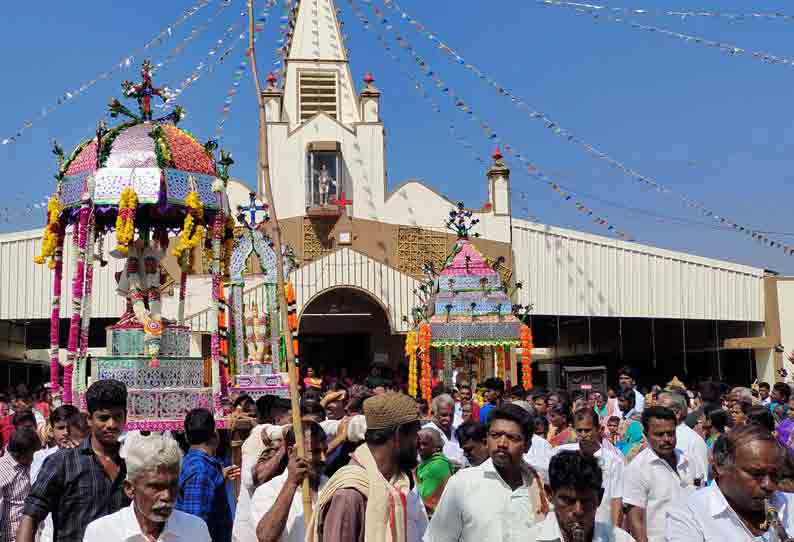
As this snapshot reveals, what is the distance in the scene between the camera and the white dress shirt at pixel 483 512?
4309 mm

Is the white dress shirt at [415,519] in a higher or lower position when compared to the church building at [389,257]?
lower

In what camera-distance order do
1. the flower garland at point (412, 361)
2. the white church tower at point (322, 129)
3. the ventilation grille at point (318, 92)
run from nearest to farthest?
the flower garland at point (412, 361)
the white church tower at point (322, 129)
the ventilation grille at point (318, 92)

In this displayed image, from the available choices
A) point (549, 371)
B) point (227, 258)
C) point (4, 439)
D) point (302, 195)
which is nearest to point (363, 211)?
point (302, 195)

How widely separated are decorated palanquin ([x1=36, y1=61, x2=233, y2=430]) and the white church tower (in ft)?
48.9

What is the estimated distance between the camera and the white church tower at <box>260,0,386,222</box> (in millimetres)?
28250

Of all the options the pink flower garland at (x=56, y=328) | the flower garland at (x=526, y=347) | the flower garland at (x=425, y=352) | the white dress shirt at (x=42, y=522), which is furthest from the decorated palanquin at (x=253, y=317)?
the white dress shirt at (x=42, y=522)

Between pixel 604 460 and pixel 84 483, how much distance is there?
3.45m

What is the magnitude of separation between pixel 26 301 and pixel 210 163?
15.5 metres

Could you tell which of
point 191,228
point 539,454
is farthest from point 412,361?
point 539,454

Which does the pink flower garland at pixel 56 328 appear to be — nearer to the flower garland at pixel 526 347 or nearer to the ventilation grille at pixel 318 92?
the flower garland at pixel 526 347

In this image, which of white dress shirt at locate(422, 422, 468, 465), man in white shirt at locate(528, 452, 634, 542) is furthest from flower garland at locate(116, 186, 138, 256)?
man in white shirt at locate(528, 452, 634, 542)

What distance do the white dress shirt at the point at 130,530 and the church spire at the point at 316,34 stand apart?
92.0 ft

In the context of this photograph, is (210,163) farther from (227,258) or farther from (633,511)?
(633,511)

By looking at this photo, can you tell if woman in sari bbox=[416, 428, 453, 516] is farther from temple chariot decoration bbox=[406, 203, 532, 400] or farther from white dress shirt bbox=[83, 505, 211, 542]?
temple chariot decoration bbox=[406, 203, 532, 400]
